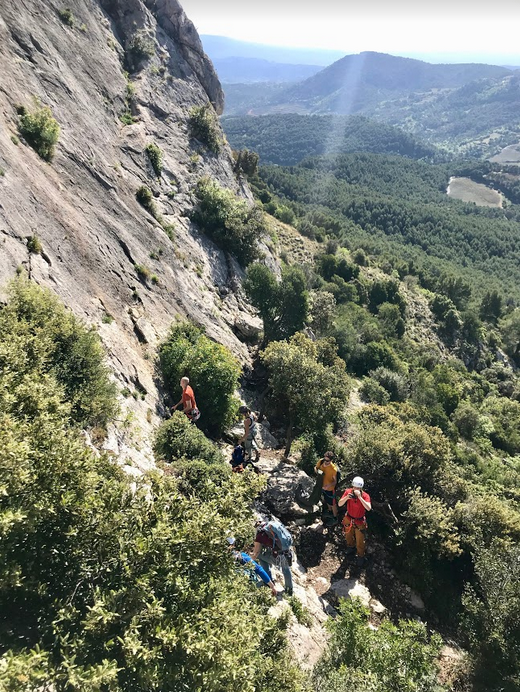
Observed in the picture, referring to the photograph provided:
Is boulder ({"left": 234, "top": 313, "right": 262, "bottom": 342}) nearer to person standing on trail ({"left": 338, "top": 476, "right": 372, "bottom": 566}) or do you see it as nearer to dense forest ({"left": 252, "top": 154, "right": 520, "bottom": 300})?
person standing on trail ({"left": 338, "top": 476, "right": 372, "bottom": 566})

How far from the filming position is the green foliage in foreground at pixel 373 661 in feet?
22.7

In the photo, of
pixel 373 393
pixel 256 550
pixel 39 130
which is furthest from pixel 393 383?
pixel 39 130

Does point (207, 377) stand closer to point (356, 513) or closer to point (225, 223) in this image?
point (356, 513)

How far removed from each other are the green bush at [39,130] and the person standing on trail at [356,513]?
1992cm

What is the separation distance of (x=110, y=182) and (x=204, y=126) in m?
23.1

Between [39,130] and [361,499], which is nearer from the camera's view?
[361,499]

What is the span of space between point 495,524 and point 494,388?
224 ft

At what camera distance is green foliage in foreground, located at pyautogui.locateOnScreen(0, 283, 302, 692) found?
444cm

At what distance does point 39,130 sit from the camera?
19.0 m

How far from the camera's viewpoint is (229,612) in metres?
5.36

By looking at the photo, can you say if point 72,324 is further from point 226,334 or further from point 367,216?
point 367,216

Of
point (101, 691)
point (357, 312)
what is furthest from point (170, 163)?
point (357, 312)

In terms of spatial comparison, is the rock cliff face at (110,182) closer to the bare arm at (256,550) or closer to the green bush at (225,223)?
the green bush at (225,223)

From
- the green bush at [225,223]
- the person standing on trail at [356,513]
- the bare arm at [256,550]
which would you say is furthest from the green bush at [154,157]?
the bare arm at [256,550]
